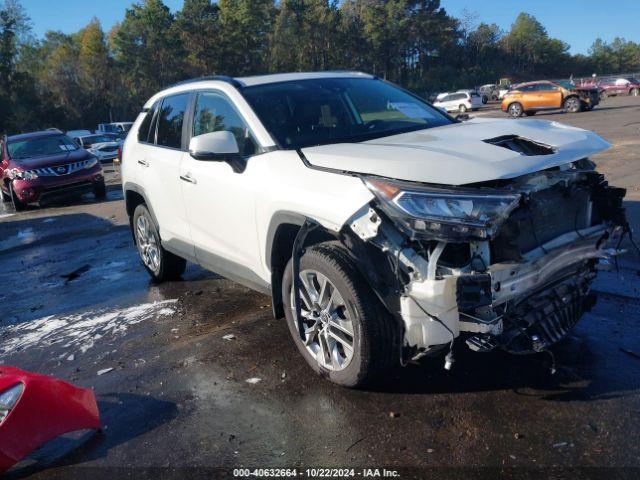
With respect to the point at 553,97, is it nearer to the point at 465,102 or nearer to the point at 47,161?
the point at 465,102

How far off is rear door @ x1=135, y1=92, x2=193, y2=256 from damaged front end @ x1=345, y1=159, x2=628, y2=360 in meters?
2.41

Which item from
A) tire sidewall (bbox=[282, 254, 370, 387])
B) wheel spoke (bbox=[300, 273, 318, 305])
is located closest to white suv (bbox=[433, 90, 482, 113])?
tire sidewall (bbox=[282, 254, 370, 387])

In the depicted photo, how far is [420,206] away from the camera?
3.00m

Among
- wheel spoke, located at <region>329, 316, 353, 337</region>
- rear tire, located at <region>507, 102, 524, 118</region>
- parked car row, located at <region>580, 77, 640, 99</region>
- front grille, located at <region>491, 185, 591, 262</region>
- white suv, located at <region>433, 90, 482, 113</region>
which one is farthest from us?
parked car row, located at <region>580, 77, 640, 99</region>

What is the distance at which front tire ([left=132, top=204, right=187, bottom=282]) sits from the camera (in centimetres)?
609

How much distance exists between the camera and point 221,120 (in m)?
4.65

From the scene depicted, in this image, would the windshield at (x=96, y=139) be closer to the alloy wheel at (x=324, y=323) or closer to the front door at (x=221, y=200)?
the front door at (x=221, y=200)

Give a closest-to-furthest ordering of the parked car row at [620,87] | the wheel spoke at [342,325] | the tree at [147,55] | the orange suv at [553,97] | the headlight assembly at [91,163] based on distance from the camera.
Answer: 1. the wheel spoke at [342,325]
2. the headlight assembly at [91,163]
3. the orange suv at [553,97]
4. the parked car row at [620,87]
5. the tree at [147,55]

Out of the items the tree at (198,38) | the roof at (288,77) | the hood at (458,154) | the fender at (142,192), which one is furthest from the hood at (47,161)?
the tree at (198,38)

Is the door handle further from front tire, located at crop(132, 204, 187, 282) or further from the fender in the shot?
front tire, located at crop(132, 204, 187, 282)

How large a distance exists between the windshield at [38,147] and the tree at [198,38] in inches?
2061

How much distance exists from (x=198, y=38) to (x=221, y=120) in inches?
2583

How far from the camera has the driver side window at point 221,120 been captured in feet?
14.0

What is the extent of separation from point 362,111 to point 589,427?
281cm
